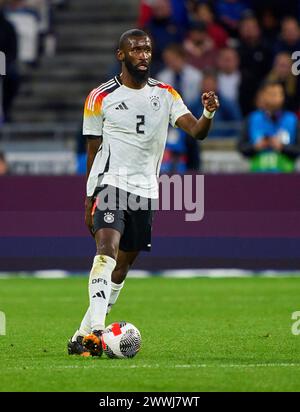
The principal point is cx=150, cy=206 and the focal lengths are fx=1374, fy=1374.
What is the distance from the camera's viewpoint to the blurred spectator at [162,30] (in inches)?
930

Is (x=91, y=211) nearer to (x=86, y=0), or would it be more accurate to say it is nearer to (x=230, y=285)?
(x=230, y=285)

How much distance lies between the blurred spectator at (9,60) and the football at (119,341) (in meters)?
13.7

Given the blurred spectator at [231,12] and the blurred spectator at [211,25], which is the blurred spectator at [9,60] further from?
the blurred spectator at [231,12]

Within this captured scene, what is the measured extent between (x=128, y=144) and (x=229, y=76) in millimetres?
11574

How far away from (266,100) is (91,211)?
851cm

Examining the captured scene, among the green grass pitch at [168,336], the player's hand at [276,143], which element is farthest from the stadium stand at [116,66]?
the green grass pitch at [168,336]

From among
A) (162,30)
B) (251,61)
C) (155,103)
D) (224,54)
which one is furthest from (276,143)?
(155,103)

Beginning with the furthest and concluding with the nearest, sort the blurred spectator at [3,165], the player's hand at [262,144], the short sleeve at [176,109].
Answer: the blurred spectator at [3,165] < the player's hand at [262,144] < the short sleeve at [176,109]

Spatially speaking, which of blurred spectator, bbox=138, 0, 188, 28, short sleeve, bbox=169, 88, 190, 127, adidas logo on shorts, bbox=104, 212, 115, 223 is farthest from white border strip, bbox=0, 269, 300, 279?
adidas logo on shorts, bbox=104, 212, 115, 223

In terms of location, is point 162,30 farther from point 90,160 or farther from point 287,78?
point 90,160

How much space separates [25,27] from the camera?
25.5 m

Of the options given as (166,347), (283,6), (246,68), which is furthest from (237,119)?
(166,347)

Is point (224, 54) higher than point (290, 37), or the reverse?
point (290, 37)

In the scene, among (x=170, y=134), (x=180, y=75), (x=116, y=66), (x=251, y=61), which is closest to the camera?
(x=170, y=134)
